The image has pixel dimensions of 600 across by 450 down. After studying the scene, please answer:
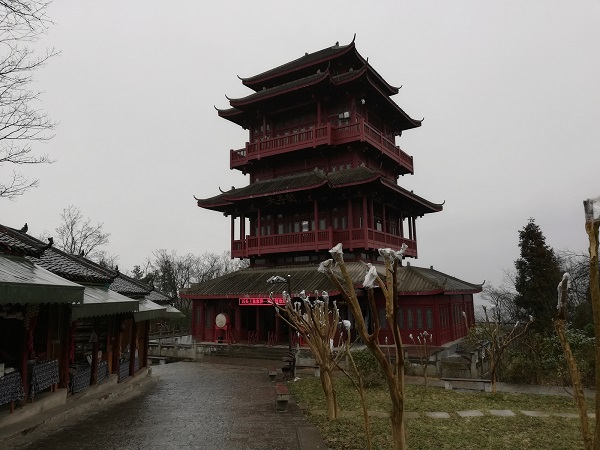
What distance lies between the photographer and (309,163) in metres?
27.2

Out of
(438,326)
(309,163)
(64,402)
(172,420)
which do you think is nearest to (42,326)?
(64,402)

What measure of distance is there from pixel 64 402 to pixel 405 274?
18.5m

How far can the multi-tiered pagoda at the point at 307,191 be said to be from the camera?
2406cm

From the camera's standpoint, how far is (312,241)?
24281mm

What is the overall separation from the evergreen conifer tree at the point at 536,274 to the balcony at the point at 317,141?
30.7 feet

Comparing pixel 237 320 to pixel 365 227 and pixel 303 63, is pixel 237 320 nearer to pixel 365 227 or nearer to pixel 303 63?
pixel 365 227

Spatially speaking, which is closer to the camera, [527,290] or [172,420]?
[172,420]

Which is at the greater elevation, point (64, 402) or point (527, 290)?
point (527, 290)

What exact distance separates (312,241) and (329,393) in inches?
593

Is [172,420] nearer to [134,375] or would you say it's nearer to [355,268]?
[134,375]

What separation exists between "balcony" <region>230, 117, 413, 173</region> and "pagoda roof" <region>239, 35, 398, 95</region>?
13.5 ft

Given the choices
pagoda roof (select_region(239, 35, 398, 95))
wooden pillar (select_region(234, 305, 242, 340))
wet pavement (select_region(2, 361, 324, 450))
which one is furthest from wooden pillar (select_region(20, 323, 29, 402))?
pagoda roof (select_region(239, 35, 398, 95))

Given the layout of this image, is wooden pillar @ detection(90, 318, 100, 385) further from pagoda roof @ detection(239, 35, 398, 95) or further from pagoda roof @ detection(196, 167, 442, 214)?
pagoda roof @ detection(239, 35, 398, 95)

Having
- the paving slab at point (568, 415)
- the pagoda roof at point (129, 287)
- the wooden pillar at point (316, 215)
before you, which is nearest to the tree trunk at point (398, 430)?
the paving slab at point (568, 415)
